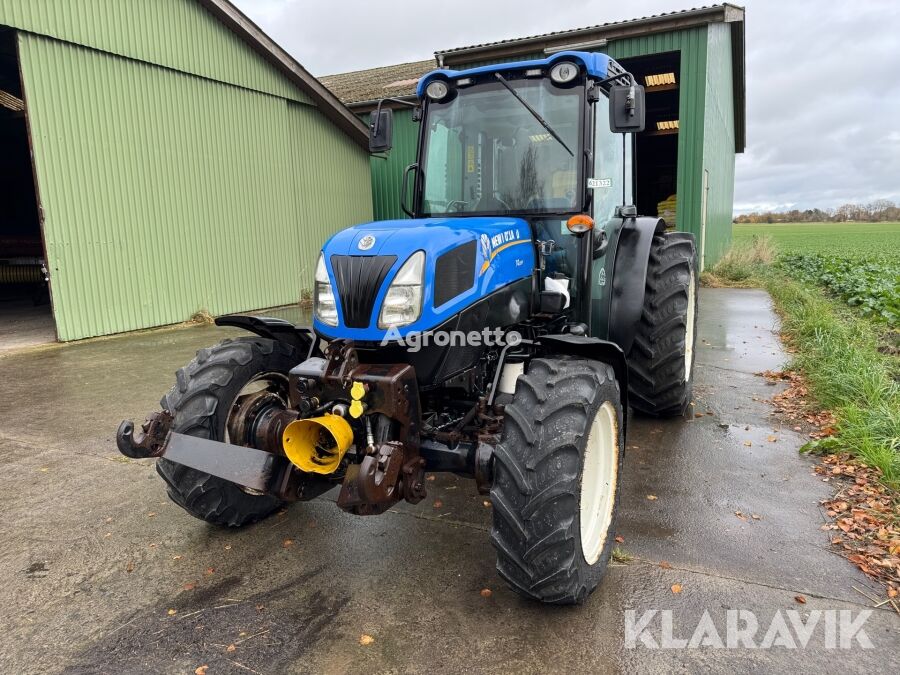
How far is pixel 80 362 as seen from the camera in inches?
292

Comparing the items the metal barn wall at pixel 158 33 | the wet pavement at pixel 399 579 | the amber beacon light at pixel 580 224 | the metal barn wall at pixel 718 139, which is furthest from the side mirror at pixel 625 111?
the metal barn wall at pixel 718 139

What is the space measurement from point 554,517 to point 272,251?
10408mm

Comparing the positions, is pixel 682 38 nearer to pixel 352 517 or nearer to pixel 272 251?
pixel 272 251

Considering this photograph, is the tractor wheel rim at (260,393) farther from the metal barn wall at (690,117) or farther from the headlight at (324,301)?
the metal barn wall at (690,117)

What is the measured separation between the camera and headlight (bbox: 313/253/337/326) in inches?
115

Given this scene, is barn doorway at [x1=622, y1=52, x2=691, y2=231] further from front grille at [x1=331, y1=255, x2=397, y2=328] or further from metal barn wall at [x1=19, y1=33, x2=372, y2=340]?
front grille at [x1=331, y1=255, x2=397, y2=328]

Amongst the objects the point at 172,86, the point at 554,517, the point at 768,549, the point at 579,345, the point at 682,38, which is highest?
the point at 682,38

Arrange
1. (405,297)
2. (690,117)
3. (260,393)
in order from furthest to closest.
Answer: (690,117) → (260,393) → (405,297)

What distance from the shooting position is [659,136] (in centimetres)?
1791

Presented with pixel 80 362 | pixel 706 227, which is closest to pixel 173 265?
pixel 80 362

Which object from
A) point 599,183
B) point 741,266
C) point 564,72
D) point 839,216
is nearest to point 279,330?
point 599,183

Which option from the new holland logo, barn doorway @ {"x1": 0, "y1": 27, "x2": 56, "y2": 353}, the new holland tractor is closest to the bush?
the new holland tractor

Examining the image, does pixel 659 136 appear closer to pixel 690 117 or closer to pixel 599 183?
pixel 690 117

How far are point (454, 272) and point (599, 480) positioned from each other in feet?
3.88
